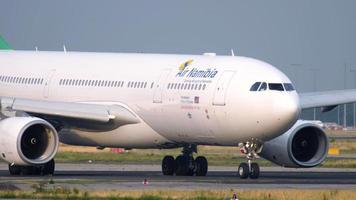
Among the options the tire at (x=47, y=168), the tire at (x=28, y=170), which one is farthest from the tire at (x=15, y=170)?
the tire at (x=47, y=168)

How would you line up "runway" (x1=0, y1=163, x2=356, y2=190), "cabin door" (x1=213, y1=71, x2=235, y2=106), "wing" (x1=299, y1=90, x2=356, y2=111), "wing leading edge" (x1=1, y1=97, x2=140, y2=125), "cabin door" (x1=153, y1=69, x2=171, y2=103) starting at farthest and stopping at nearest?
"wing" (x1=299, y1=90, x2=356, y2=111) < "cabin door" (x1=153, y1=69, x2=171, y2=103) < "wing leading edge" (x1=1, y1=97, x2=140, y2=125) < "cabin door" (x1=213, y1=71, x2=235, y2=106) < "runway" (x1=0, y1=163, x2=356, y2=190)

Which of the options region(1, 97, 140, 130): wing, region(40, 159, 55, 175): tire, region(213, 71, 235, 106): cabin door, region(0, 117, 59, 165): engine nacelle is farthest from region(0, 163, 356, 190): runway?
region(213, 71, 235, 106): cabin door

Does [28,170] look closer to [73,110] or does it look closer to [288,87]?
[73,110]

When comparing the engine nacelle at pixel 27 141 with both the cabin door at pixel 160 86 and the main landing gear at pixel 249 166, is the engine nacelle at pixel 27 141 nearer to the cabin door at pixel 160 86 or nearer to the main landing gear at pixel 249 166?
the cabin door at pixel 160 86

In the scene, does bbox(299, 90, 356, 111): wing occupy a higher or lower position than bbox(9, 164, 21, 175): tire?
higher

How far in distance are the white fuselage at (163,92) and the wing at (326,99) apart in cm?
517

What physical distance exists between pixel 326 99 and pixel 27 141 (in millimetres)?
12784

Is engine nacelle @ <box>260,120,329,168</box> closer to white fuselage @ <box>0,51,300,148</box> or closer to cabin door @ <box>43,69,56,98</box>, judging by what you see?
white fuselage @ <box>0,51,300,148</box>

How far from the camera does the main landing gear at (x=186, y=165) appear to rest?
48531mm

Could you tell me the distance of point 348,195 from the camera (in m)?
35.5

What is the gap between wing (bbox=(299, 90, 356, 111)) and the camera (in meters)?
51.0

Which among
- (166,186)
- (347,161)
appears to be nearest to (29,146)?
(166,186)

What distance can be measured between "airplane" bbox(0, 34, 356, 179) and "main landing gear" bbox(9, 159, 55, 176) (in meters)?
0.04

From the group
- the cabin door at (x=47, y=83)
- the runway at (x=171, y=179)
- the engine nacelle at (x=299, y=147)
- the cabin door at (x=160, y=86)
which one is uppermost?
the cabin door at (x=47, y=83)
